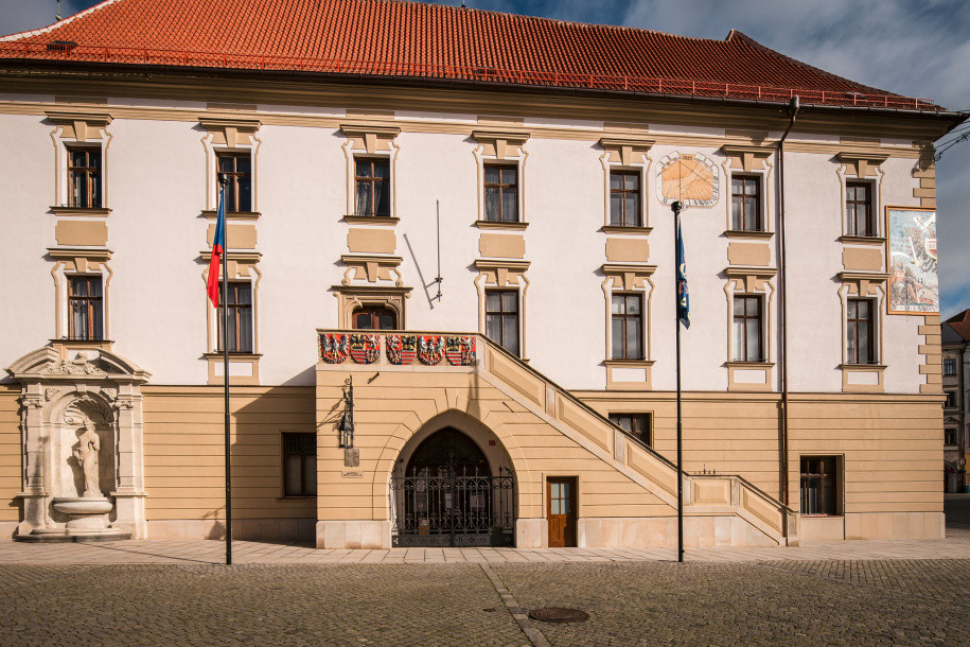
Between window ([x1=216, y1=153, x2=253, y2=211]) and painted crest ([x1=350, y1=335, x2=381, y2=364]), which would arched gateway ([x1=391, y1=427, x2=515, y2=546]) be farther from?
window ([x1=216, y1=153, x2=253, y2=211])

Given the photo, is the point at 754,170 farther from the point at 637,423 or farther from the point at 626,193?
the point at 637,423

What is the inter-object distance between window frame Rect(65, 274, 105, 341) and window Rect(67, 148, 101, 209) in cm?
184

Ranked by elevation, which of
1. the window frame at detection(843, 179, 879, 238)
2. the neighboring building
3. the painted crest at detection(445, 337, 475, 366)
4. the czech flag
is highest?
the window frame at detection(843, 179, 879, 238)

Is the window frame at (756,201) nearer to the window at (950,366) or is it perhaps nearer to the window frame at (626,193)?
the window frame at (626,193)

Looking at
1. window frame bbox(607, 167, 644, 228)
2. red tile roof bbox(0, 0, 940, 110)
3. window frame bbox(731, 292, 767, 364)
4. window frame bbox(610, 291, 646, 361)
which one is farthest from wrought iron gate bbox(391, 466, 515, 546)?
red tile roof bbox(0, 0, 940, 110)

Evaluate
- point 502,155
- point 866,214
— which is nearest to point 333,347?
point 502,155

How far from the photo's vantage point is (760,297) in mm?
18859

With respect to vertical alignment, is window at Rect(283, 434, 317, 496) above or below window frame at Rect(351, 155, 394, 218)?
below

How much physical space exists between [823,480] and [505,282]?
34.5 ft

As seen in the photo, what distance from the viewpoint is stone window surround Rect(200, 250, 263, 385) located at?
16.6 meters

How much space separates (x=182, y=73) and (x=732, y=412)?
55.4 ft

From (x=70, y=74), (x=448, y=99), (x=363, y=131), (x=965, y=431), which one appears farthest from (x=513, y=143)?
(x=965, y=431)

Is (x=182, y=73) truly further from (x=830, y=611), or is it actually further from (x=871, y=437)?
(x=871, y=437)

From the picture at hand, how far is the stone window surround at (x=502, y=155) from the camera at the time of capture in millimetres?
17766
